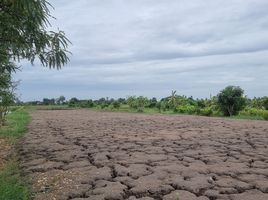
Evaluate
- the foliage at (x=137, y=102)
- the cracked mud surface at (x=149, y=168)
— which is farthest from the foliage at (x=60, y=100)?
the cracked mud surface at (x=149, y=168)

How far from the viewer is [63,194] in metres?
→ 5.88

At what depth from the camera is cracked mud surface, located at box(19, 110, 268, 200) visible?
18.9 ft

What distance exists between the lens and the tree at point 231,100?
2685 cm

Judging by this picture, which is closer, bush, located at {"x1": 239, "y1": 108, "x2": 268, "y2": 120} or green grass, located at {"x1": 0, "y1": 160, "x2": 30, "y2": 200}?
green grass, located at {"x1": 0, "y1": 160, "x2": 30, "y2": 200}

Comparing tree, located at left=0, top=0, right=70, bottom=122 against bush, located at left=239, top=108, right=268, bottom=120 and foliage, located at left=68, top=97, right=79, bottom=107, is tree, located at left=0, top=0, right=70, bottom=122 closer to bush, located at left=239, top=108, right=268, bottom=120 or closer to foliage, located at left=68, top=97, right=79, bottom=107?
bush, located at left=239, top=108, right=268, bottom=120

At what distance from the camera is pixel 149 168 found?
23.5 ft

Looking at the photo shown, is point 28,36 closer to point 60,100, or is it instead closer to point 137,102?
point 137,102

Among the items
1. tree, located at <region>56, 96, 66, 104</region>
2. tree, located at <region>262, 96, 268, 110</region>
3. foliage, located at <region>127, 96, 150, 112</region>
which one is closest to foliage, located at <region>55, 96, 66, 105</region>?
tree, located at <region>56, 96, 66, 104</region>

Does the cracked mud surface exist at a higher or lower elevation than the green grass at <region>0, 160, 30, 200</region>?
higher

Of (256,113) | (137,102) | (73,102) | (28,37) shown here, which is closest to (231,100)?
(256,113)

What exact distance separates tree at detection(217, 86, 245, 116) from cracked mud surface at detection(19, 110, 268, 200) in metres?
15.7

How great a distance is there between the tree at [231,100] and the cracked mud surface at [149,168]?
1572 cm

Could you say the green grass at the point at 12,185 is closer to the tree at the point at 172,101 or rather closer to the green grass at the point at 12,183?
the green grass at the point at 12,183

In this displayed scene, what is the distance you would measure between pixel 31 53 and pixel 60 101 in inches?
2111
